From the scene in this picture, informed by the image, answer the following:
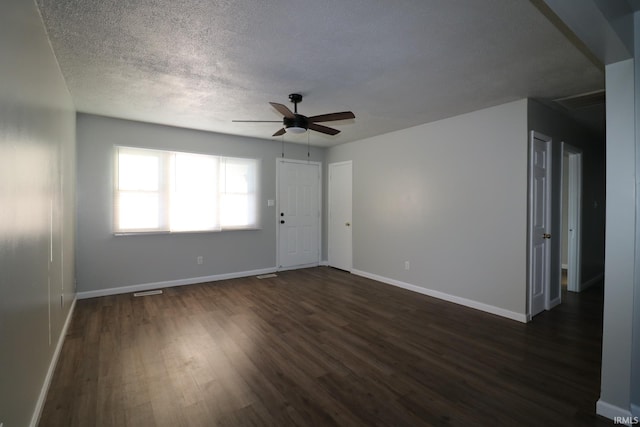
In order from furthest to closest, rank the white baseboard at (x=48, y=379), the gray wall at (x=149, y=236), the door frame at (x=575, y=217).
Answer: the door frame at (x=575, y=217) < the gray wall at (x=149, y=236) < the white baseboard at (x=48, y=379)

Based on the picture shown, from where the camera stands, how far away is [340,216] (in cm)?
611

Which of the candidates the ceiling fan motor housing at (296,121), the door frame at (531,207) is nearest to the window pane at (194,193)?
the ceiling fan motor housing at (296,121)

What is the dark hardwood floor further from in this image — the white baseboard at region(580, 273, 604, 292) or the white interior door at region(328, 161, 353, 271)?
the white interior door at region(328, 161, 353, 271)

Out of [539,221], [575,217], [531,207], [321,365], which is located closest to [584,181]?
[575,217]

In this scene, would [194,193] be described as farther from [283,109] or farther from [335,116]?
[335,116]

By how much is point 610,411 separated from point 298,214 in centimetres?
503

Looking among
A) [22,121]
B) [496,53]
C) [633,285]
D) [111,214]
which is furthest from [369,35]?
[111,214]

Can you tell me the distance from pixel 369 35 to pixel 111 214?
425 centimetres

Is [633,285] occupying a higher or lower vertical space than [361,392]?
higher

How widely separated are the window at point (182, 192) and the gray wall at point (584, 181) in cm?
451

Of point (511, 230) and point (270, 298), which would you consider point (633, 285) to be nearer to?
point (511, 230)

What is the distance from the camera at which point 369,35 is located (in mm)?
2125

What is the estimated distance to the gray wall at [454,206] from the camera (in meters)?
3.47

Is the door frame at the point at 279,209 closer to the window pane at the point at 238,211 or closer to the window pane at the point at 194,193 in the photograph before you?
the window pane at the point at 238,211
